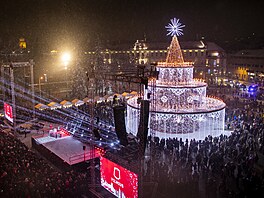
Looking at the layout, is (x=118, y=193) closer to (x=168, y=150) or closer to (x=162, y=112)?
(x=168, y=150)

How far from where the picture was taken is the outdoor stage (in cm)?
1287

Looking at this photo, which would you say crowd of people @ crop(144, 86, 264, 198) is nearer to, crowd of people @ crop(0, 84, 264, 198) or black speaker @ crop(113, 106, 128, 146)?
crowd of people @ crop(0, 84, 264, 198)

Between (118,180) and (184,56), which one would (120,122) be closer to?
(118,180)

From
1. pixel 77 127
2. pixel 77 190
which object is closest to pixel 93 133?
pixel 77 190

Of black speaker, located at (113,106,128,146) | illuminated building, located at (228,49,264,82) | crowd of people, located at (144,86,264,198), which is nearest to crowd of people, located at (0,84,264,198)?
crowd of people, located at (144,86,264,198)

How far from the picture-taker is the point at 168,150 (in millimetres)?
13617

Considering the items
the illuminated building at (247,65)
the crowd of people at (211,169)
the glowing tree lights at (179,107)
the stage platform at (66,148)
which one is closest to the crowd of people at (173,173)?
the crowd of people at (211,169)

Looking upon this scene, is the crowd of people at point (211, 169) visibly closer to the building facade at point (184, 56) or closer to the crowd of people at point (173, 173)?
the crowd of people at point (173, 173)

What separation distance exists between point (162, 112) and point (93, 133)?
6.04 m

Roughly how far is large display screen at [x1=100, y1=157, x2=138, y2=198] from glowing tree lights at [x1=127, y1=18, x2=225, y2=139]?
6.79 meters

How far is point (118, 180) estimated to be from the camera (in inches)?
364

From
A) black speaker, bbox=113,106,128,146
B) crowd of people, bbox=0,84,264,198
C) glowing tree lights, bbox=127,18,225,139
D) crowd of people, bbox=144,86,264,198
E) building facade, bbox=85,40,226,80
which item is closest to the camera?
crowd of people, bbox=0,84,264,198

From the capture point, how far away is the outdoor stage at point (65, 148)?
12867 mm

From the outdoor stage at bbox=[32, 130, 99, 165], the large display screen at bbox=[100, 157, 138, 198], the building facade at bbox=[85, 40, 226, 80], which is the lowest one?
the outdoor stage at bbox=[32, 130, 99, 165]
